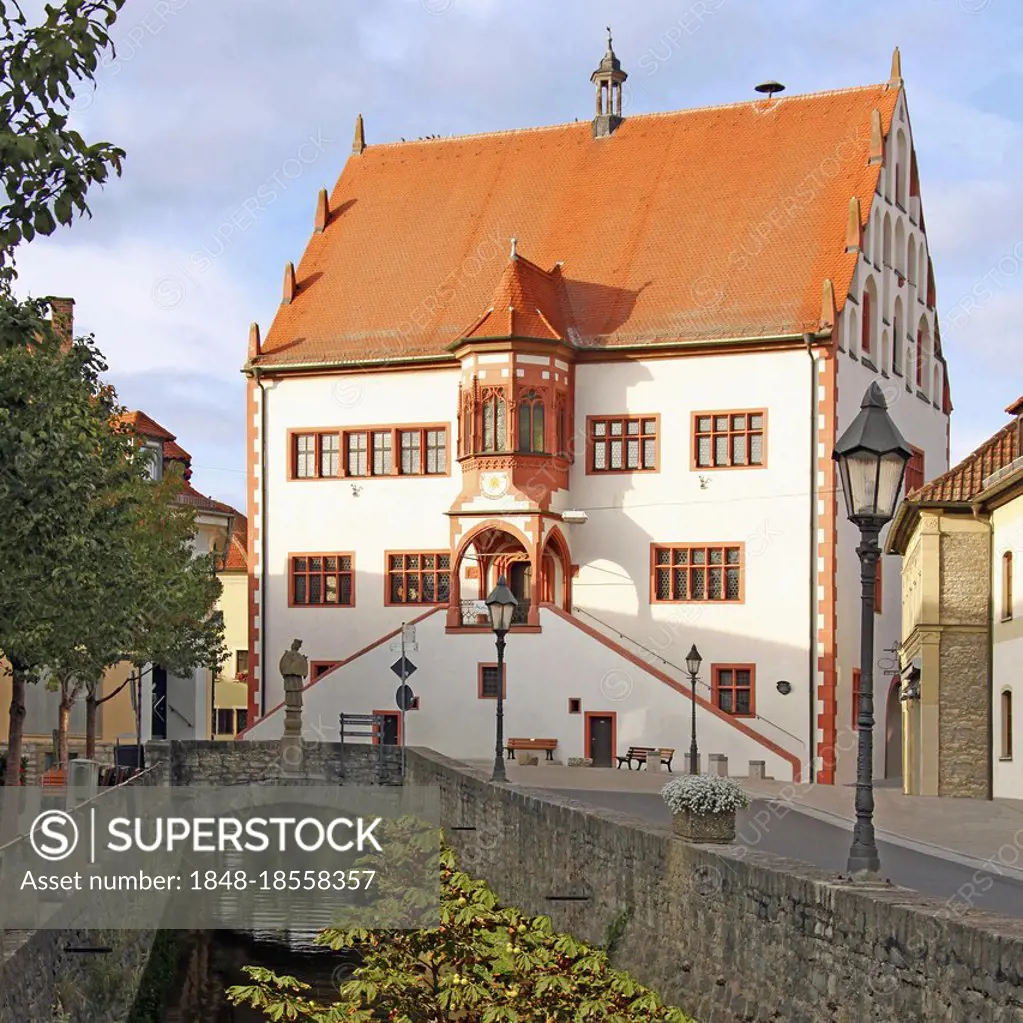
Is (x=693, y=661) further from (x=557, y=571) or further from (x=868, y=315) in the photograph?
(x=868, y=315)

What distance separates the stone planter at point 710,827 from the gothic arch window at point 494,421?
31.5 m

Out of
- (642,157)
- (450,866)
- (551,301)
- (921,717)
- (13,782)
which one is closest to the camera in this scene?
(450,866)

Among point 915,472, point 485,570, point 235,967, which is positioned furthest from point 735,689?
point 235,967

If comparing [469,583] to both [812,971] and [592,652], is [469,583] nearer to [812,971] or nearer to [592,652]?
[592,652]

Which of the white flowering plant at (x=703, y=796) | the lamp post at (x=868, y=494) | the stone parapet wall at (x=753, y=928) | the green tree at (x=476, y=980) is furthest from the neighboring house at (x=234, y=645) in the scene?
the lamp post at (x=868, y=494)

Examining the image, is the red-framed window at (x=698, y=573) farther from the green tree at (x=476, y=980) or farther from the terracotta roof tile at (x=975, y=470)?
the green tree at (x=476, y=980)

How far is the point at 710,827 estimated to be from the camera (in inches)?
719

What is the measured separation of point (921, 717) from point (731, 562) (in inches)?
447

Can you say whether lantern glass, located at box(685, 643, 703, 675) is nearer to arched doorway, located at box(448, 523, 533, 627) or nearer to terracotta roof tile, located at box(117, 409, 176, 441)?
arched doorway, located at box(448, 523, 533, 627)

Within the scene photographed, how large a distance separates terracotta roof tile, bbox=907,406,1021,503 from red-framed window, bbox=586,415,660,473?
1157 centimetres

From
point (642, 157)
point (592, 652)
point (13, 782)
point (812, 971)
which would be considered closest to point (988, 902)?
point (812, 971)

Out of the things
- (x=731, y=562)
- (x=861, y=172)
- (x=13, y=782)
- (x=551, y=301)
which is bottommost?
(x=13, y=782)

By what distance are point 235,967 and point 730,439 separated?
21052mm

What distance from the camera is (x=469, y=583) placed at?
→ 50.3 meters
